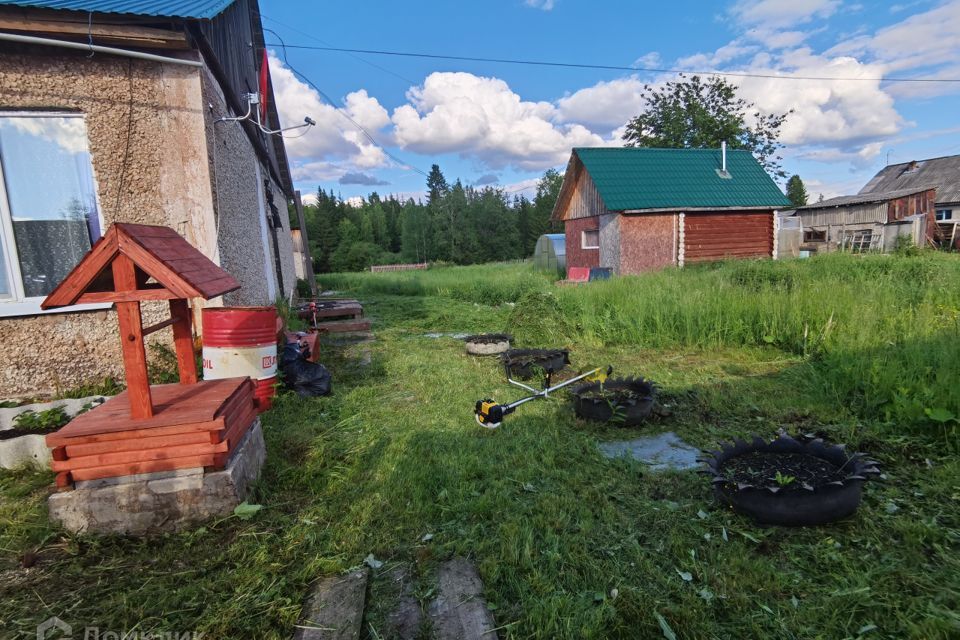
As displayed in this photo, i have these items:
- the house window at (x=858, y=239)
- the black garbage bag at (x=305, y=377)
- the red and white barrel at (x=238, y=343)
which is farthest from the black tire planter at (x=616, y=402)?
the house window at (x=858, y=239)

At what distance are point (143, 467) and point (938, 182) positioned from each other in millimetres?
45313

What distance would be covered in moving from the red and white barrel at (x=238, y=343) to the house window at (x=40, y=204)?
174 centimetres

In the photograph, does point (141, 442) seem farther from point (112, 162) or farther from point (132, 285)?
point (112, 162)

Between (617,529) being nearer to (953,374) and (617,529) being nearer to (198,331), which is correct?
(953,374)

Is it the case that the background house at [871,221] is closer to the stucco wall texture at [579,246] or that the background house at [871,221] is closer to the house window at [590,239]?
the house window at [590,239]

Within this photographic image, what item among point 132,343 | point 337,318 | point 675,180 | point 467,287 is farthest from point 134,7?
point 675,180

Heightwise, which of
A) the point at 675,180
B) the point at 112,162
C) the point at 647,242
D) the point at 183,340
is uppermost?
the point at 675,180

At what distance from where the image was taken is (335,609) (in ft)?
6.39

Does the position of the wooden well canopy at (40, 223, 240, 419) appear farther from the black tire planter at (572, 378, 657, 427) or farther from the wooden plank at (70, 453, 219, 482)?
the black tire planter at (572, 378, 657, 427)

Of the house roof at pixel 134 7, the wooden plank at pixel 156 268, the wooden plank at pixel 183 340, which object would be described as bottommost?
the wooden plank at pixel 183 340

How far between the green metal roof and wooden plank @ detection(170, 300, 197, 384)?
13.9m

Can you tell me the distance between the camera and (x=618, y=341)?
7.14m

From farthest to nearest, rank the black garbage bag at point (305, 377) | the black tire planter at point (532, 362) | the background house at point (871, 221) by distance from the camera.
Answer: the background house at point (871, 221) < the black tire planter at point (532, 362) < the black garbage bag at point (305, 377)

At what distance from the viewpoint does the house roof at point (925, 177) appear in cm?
3031
